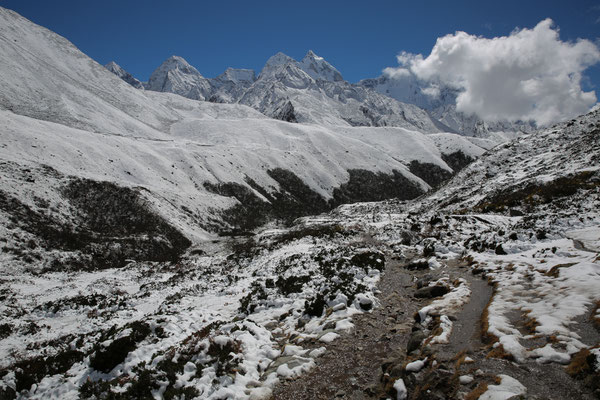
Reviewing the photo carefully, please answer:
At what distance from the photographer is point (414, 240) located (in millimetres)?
29109

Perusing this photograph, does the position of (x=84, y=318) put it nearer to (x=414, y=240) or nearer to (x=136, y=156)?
(x=414, y=240)

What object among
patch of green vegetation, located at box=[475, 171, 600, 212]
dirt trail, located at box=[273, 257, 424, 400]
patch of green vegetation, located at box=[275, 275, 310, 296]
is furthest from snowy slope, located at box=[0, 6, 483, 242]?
patch of green vegetation, located at box=[475, 171, 600, 212]

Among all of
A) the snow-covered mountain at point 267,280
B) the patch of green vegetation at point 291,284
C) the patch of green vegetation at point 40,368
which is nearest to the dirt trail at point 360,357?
the snow-covered mountain at point 267,280

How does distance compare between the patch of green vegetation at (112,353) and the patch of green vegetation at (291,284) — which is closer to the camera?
the patch of green vegetation at (112,353)

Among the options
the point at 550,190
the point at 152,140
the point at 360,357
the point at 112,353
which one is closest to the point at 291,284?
the point at 360,357

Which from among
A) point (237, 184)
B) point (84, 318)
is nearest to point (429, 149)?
point (237, 184)

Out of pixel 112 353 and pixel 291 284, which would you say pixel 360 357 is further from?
pixel 291 284

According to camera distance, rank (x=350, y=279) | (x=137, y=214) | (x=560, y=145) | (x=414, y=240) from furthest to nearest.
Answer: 1. (x=560, y=145)
2. (x=137, y=214)
3. (x=414, y=240)
4. (x=350, y=279)

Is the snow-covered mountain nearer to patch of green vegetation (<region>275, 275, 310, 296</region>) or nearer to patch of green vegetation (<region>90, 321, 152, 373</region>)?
patch of green vegetation (<region>90, 321, 152, 373</region>)

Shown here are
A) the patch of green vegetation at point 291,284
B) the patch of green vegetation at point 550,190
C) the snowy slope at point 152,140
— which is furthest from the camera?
the snowy slope at point 152,140

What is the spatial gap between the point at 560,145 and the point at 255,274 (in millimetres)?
70716

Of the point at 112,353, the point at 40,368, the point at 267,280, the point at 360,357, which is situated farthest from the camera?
the point at 267,280

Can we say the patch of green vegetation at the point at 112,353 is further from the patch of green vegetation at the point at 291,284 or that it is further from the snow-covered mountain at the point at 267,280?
the patch of green vegetation at the point at 291,284

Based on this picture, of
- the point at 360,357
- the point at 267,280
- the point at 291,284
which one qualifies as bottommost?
the point at 360,357
